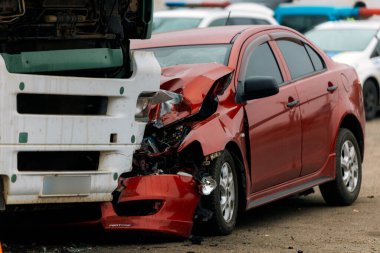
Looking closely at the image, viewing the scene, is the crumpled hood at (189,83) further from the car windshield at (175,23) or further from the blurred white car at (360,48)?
the car windshield at (175,23)

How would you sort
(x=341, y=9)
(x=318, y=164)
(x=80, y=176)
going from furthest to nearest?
1. (x=341, y=9)
2. (x=318, y=164)
3. (x=80, y=176)

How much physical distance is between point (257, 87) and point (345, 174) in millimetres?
2097

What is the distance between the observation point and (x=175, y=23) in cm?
2245

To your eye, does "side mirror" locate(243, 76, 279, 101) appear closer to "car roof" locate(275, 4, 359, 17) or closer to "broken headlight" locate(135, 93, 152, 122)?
"broken headlight" locate(135, 93, 152, 122)

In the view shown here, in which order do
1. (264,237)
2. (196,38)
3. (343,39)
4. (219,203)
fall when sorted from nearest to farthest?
(219,203) < (264,237) < (196,38) < (343,39)

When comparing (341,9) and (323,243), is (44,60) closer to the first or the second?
(323,243)

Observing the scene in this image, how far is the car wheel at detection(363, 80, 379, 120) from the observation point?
21.0 metres

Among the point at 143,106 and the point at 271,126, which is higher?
the point at 143,106

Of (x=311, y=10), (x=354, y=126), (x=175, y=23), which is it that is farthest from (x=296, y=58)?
(x=311, y=10)

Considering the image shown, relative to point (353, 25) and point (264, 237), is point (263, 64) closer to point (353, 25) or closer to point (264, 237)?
point (264, 237)

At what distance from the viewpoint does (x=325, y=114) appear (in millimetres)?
10859

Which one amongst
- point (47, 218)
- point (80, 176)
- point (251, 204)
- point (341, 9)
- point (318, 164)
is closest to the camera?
point (80, 176)

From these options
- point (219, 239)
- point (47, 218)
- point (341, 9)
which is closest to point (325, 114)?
point (219, 239)

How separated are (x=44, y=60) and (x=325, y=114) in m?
3.69
